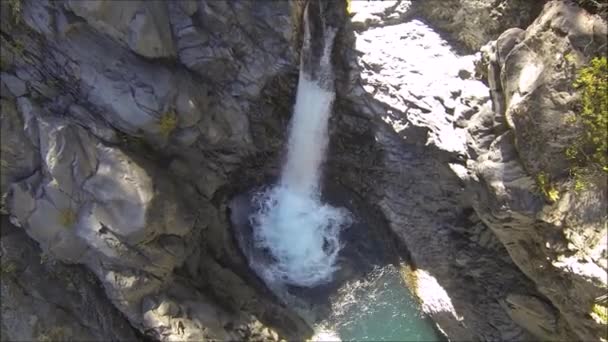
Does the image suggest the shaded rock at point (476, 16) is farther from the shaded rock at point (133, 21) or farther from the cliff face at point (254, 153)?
the shaded rock at point (133, 21)

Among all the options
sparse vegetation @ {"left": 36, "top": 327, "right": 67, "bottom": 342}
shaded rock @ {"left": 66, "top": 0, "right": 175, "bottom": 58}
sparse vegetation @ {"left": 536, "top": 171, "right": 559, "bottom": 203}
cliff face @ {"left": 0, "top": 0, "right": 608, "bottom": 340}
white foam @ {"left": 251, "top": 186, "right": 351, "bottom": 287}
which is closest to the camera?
sparse vegetation @ {"left": 536, "top": 171, "right": 559, "bottom": 203}

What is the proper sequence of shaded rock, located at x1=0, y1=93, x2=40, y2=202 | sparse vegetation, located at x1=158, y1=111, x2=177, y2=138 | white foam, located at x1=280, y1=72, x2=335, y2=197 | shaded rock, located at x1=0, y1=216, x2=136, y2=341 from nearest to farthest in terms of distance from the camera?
shaded rock, located at x1=0, y1=93, x2=40, y2=202 → sparse vegetation, located at x1=158, y1=111, x2=177, y2=138 → shaded rock, located at x1=0, y1=216, x2=136, y2=341 → white foam, located at x1=280, y1=72, x2=335, y2=197

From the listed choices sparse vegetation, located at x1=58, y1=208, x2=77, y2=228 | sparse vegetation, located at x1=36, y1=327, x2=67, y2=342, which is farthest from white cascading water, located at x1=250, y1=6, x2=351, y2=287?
sparse vegetation, located at x1=36, y1=327, x2=67, y2=342

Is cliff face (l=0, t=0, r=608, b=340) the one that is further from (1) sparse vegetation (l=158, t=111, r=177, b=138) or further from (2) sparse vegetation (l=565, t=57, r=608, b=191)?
(2) sparse vegetation (l=565, t=57, r=608, b=191)

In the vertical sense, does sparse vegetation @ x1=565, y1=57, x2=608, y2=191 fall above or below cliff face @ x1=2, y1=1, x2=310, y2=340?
above

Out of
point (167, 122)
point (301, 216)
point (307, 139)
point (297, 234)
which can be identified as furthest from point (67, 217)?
point (307, 139)

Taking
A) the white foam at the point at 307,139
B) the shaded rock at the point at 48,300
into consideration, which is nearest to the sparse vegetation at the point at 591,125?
the white foam at the point at 307,139
